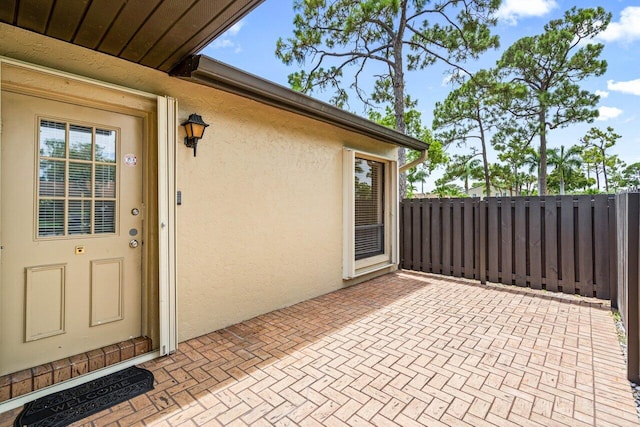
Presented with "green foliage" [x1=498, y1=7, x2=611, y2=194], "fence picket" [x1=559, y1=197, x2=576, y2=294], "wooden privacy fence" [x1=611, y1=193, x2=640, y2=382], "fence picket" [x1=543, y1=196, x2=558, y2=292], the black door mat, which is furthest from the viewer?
"green foliage" [x1=498, y1=7, x2=611, y2=194]

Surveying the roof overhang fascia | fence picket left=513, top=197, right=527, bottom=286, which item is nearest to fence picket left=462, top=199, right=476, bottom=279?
fence picket left=513, top=197, right=527, bottom=286

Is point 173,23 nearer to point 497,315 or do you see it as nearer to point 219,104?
point 219,104

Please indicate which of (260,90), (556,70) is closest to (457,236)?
(260,90)

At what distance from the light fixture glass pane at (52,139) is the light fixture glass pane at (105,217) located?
492 millimetres

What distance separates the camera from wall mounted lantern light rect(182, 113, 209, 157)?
303 cm

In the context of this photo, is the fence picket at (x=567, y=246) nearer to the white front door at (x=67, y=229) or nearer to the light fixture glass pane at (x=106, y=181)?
the white front door at (x=67, y=229)

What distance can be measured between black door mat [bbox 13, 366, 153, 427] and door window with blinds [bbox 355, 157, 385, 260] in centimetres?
394

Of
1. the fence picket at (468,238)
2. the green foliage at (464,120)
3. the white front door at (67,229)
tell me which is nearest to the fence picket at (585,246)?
the fence picket at (468,238)

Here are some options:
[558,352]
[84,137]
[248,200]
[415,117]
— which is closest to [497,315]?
[558,352]

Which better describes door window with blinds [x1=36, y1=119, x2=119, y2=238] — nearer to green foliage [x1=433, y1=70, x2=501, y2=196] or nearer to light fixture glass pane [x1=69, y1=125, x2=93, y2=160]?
light fixture glass pane [x1=69, y1=125, x2=93, y2=160]

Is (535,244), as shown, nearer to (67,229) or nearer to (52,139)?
(67,229)

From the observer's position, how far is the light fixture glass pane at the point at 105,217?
268 cm

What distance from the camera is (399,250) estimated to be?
21.5ft

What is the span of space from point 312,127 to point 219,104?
1.56 m
